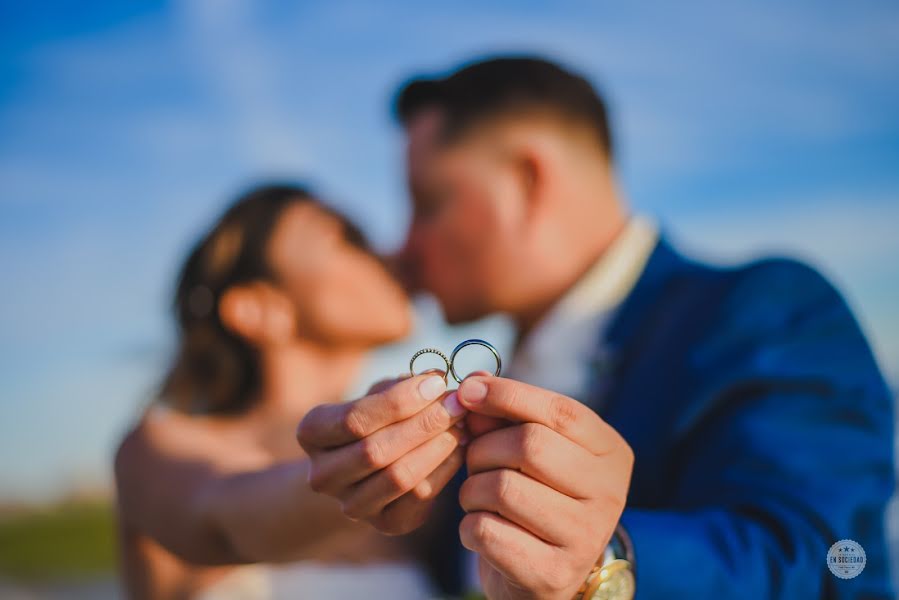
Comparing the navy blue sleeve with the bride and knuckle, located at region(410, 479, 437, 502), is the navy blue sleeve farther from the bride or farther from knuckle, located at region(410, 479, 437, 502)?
the bride

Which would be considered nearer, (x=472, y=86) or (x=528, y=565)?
(x=528, y=565)

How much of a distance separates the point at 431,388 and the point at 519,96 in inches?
103

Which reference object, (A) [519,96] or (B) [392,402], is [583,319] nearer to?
(A) [519,96]

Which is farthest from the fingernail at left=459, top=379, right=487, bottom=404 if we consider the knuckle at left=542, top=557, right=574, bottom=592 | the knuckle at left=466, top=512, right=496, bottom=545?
the knuckle at left=542, top=557, right=574, bottom=592

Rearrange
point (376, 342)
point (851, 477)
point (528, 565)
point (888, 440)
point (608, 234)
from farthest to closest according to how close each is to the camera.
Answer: point (376, 342) < point (608, 234) < point (888, 440) < point (851, 477) < point (528, 565)

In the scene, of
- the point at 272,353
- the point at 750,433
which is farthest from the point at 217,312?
the point at 750,433

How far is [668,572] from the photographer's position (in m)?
1.84

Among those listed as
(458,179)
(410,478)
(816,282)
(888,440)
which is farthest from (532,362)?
(410,478)

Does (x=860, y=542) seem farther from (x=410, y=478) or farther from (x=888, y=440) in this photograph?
(x=410, y=478)

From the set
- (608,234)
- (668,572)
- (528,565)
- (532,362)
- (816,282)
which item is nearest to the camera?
(528,565)

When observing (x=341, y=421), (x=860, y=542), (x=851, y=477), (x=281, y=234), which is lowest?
(x=860, y=542)

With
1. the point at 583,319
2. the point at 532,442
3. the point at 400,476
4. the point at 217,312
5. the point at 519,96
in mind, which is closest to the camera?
the point at 532,442

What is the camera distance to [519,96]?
3.70 meters

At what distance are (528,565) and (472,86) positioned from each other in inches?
118
